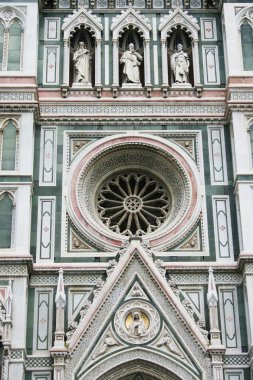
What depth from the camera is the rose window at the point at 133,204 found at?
2320 centimetres

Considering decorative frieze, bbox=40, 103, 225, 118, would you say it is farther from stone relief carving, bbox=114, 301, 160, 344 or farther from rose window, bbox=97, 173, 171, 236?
stone relief carving, bbox=114, 301, 160, 344

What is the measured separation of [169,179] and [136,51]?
373cm

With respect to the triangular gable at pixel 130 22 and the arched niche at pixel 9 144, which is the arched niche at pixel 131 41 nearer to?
the triangular gable at pixel 130 22

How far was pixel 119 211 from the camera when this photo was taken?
23344 millimetres

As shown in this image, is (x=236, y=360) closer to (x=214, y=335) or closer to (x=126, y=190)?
(x=214, y=335)

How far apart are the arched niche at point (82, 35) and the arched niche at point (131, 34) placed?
417mm

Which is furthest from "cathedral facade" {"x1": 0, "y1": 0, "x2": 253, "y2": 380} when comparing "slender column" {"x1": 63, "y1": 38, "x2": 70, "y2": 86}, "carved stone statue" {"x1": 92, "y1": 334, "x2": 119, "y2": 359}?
"slender column" {"x1": 63, "y1": 38, "x2": 70, "y2": 86}

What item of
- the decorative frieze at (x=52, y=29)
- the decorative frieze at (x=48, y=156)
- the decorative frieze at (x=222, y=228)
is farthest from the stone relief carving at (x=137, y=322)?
the decorative frieze at (x=52, y=29)

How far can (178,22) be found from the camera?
83.4ft

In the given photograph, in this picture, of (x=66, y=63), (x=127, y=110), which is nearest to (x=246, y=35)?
(x=127, y=110)

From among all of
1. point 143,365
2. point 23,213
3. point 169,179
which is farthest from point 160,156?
point 143,365

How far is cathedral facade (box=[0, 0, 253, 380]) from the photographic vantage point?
68.5 feet

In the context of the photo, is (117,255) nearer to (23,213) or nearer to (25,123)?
(23,213)

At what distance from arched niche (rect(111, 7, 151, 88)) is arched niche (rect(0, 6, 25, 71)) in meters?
2.31
